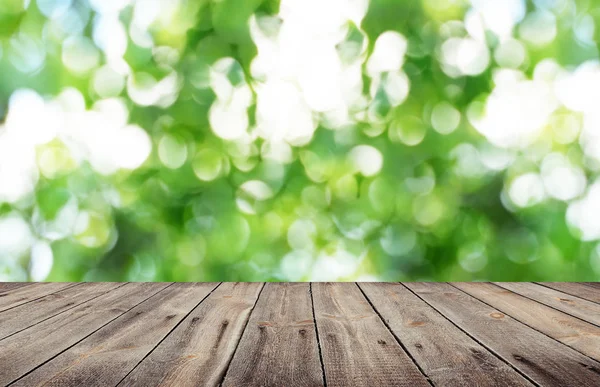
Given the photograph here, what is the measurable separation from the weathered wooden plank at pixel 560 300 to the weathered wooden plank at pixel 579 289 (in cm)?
3

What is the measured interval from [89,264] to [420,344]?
1.16 metres

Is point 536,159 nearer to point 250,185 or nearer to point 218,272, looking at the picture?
point 250,185

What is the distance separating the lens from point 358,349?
94 cm

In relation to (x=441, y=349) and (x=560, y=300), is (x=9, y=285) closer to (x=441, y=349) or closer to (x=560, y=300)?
(x=441, y=349)

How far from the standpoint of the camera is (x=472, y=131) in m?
1.73

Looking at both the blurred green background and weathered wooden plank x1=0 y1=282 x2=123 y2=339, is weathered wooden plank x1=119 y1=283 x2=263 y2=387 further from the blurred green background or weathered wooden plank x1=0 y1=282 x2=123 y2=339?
the blurred green background

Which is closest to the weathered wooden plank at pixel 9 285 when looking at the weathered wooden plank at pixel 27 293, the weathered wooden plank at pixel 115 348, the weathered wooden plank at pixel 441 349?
the weathered wooden plank at pixel 27 293

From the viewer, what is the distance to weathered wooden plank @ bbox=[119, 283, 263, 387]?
799 millimetres

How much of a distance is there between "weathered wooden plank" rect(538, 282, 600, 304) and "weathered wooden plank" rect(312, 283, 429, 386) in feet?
2.00

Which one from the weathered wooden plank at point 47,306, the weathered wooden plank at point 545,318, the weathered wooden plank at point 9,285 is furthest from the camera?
the weathered wooden plank at point 9,285

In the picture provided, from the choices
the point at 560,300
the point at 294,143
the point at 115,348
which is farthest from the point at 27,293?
the point at 560,300

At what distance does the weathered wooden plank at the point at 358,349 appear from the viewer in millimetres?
800

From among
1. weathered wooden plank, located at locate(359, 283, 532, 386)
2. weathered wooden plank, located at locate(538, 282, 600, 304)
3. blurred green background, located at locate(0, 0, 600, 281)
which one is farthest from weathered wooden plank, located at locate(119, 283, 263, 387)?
weathered wooden plank, located at locate(538, 282, 600, 304)

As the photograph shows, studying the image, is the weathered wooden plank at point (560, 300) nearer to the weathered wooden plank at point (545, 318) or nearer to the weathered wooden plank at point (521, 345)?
the weathered wooden plank at point (545, 318)
